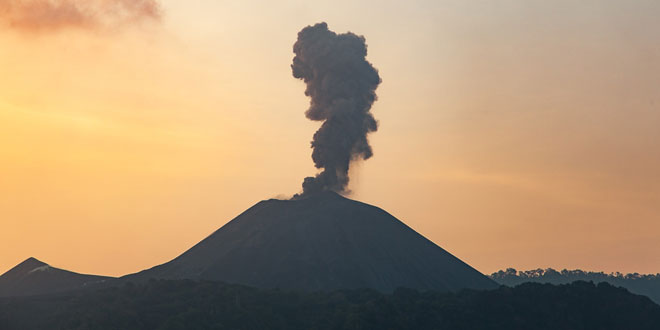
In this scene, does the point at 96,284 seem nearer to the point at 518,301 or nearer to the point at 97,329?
the point at 97,329

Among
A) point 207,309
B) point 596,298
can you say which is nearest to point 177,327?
point 207,309

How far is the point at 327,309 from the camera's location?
162125 millimetres

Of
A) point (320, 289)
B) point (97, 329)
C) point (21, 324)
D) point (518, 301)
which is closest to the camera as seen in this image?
point (97, 329)

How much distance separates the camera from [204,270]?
7859 inches

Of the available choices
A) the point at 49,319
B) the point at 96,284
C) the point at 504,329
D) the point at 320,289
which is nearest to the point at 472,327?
the point at 504,329

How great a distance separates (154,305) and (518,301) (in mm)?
57809

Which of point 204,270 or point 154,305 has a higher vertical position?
point 204,270

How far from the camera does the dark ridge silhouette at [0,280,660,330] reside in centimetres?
15000

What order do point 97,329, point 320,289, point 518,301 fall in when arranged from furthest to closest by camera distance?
point 320,289
point 518,301
point 97,329

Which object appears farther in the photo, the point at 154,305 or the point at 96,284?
the point at 96,284

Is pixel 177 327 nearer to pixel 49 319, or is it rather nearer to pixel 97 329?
pixel 97 329

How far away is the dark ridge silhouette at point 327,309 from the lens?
15000 centimetres

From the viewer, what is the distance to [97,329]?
143 meters

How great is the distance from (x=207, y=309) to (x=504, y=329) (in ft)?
150
